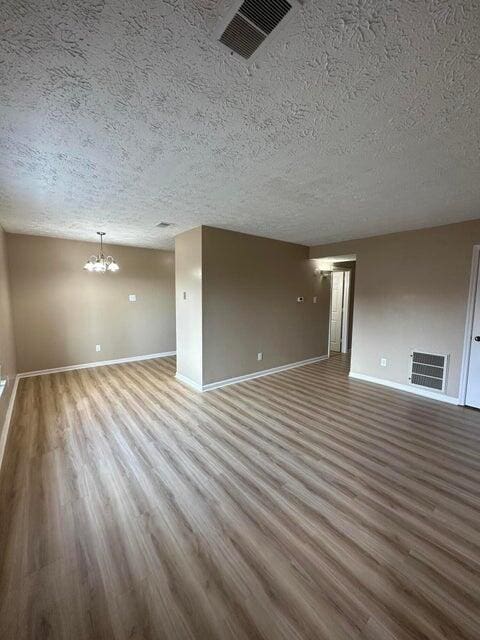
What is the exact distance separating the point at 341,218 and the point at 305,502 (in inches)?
131

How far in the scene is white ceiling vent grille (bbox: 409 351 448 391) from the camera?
3891 mm

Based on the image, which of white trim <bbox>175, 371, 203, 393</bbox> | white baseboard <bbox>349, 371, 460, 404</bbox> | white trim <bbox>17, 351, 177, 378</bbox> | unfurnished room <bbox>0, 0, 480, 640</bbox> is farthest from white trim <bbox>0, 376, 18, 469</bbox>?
white baseboard <bbox>349, 371, 460, 404</bbox>

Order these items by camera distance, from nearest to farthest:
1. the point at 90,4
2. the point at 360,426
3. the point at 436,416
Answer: the point at 90,4 → the point at 360,426 → the point at 436,416

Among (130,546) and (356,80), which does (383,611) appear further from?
(356,80)

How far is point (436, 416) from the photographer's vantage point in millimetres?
3404

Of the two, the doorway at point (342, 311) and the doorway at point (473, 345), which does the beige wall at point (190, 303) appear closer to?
the doorway at point (473, 345)

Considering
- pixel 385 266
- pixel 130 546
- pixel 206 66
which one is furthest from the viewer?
pixel 385 266

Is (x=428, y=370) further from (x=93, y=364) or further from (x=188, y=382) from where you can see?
(x=93, y=364)

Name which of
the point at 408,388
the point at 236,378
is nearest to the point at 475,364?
the point at 408,388

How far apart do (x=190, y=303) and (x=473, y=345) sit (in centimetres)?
423

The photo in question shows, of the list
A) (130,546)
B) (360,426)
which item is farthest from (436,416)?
(130,546)

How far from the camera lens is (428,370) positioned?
4.02 m

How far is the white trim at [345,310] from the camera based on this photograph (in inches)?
285

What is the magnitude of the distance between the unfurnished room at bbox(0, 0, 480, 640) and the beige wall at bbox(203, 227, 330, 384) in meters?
0.06
